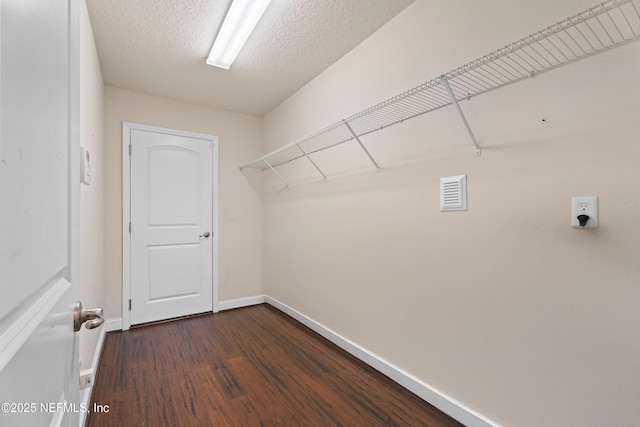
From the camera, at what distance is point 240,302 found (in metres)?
3.61

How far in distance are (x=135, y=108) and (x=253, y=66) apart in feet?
4.79

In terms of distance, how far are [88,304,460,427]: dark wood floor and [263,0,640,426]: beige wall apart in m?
0.29

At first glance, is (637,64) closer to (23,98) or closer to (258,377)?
(23,98)

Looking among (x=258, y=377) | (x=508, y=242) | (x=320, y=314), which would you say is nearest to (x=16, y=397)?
(x=508, y=242)

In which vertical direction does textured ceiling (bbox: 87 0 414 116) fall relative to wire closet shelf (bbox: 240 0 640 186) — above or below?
above

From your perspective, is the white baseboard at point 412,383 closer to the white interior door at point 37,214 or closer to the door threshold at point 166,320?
the door threshold at point 166,320

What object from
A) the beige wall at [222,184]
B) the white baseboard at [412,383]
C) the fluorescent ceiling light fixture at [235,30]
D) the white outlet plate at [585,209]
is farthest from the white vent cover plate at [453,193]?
the beige wall at [222,184]

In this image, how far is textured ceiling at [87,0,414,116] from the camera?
6.15 feet

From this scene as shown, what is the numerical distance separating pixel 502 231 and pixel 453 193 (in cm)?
32

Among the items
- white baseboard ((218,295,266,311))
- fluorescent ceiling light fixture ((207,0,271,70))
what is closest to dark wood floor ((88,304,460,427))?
white baseboard ((218,295,266,311))

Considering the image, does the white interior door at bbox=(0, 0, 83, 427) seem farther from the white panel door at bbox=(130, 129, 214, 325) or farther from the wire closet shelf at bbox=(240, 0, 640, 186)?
the white panel door at bbox=(130, 129, 214, 325)

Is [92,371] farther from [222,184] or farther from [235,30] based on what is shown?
[235,30]

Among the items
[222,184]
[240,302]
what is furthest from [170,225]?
[240,302]

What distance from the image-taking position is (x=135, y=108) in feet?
10.1
